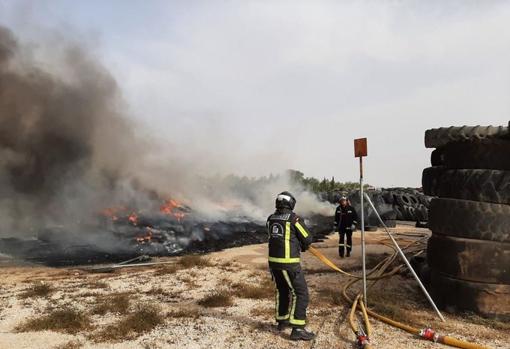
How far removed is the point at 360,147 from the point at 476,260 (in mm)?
2292

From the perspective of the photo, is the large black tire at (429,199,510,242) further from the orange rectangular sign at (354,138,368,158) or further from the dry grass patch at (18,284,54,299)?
the dry grass patch at (18,284,54,299)

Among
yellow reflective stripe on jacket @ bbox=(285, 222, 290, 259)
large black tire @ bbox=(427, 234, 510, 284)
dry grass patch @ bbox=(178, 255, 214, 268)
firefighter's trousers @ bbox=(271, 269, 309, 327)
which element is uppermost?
yellow reflective stripe on jacket @ bbox=(285, 222, 290, 259)

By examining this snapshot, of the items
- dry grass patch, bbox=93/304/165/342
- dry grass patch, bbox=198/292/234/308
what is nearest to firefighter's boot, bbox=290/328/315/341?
dry grass patch, bbox=198/292/234/308

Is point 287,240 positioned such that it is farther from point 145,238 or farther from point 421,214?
point 421,214

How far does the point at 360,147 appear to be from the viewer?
650 centimetres

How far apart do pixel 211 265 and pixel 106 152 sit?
14.6m

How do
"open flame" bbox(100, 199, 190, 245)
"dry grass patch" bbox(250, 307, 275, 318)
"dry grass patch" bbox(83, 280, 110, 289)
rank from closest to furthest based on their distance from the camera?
1. "dry grass patch" bbox(250, 307, 275, 318)
2. "dry grass patch" bbox(83, 280, 110, 289)
3. "open flame" bbox(100, 199, 190, 245)

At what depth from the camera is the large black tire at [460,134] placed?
19.5 ft

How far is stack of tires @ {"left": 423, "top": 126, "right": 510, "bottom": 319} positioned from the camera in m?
5.70

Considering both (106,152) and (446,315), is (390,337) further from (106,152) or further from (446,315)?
(106,152)

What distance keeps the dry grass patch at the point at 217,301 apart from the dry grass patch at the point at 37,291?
10.0 ft

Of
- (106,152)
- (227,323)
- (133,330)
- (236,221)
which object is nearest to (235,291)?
(227,323)

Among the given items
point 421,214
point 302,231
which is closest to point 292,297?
point 302,231

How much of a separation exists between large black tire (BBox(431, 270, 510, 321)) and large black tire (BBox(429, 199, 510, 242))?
666 millimetres
